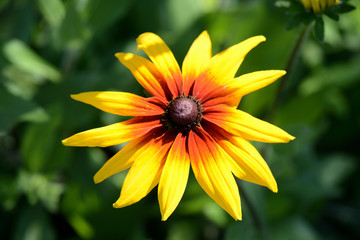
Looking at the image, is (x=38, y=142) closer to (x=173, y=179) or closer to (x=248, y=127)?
(x=173, y=179)

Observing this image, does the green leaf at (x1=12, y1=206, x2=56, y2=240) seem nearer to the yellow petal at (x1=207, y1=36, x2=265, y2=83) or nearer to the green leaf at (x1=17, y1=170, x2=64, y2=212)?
the green leaf at (x1=17, y1=170, x2=64, y2=212)

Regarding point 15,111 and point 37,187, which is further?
point 37,187

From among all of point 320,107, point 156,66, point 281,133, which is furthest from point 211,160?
point 320,107

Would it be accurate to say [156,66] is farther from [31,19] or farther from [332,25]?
[332,25]

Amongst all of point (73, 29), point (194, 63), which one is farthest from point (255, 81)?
point (73, 29)

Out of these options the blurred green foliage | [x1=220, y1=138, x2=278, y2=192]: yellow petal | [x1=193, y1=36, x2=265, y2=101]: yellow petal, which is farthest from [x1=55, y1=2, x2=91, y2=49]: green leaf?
[x1=220, y1=138, x2=278, y2=192]: yellow petal
